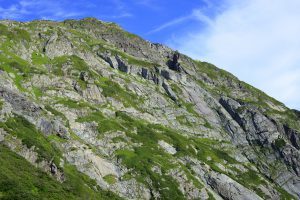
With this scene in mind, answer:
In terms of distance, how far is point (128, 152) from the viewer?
596 feet

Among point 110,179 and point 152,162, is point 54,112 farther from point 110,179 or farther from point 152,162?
point 152,162

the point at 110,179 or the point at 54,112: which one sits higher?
the point at 54,112

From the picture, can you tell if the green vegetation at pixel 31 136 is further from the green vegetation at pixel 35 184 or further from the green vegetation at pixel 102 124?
the green vegetation at pixel 102 124

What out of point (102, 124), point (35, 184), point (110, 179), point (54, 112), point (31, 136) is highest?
point (102, 124)

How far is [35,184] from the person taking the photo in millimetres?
118688

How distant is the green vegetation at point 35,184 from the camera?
358 feet

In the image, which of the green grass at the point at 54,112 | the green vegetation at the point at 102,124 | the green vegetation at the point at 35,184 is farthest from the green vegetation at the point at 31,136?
the green vegetation at the point at 102,124

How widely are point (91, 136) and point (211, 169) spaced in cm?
6191

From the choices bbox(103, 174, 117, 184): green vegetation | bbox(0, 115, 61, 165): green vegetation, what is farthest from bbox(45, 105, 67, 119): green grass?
bbox(103, 174, 117, 184): green vegetation

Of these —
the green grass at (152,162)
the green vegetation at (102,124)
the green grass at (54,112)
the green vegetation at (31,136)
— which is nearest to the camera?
the green vegetation at (31,136)

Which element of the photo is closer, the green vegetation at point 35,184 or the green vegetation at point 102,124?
the green vegetation at point 35,184

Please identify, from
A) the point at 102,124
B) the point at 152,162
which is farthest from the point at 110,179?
the point at 102,124

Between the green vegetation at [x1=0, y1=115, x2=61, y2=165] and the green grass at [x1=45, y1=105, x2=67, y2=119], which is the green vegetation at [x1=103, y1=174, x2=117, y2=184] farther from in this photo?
the green grass at [x1=45, y1=105, x2=67, y2=119]

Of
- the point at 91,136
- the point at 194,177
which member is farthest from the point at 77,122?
the point at 194,177
